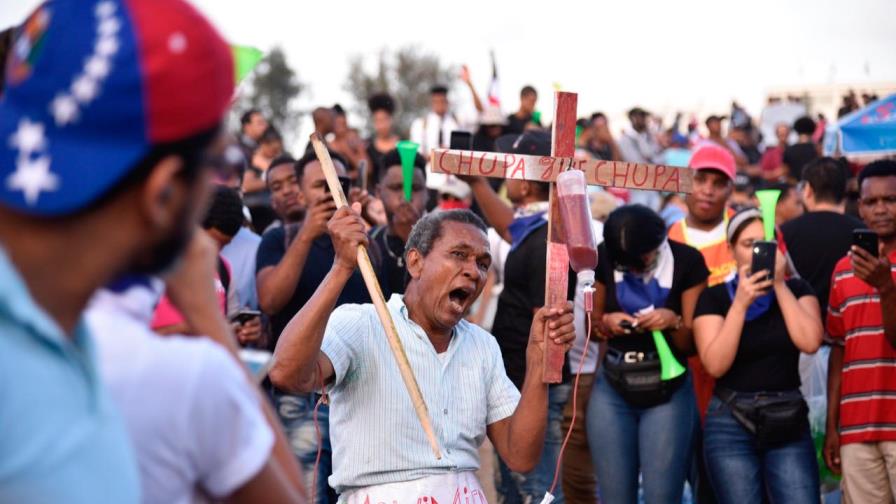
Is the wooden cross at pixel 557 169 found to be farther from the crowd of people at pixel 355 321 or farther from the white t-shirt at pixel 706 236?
the white t-shirt at pixel 706 236

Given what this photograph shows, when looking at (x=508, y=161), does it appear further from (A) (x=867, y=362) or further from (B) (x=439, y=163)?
(A) (x=867, y=362)

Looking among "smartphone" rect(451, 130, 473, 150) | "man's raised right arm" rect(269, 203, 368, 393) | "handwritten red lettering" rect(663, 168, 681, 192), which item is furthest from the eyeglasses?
"man's raised right arm" rect(269, 203, 368, 393)

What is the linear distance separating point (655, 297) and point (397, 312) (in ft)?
6.98

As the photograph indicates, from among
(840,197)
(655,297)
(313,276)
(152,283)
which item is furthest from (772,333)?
(152,283)

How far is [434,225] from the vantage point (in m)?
4.40

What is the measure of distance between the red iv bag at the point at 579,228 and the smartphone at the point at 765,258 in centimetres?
173

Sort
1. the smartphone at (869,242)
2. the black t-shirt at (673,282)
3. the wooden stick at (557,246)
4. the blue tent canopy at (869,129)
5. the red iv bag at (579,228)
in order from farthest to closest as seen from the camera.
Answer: the blue tent canopy at (869,129)
the black t-shirt at (673,282)
the smartphone at (869,242)
the red iv bag at (579,228)
the wooden stick at (557,246)

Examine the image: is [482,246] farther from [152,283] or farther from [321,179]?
[152,283]

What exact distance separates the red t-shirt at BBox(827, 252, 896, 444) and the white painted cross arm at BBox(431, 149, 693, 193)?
1.69m

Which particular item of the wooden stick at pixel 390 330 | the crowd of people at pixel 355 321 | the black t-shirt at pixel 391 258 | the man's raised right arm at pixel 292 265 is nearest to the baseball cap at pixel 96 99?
the crowd of people at pixel 355 321

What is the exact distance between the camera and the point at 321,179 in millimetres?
6078

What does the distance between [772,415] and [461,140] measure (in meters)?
2.21

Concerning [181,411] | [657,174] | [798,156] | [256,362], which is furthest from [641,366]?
[798,156]

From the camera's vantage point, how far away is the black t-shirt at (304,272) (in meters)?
5.50
